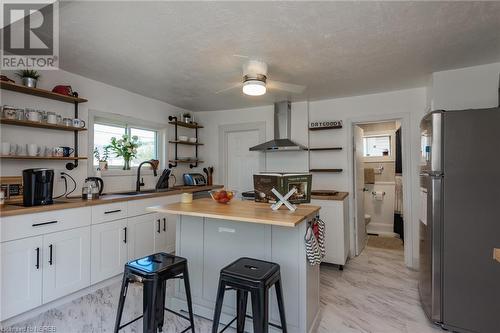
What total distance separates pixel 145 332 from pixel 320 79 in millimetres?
2995

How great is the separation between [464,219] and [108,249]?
3.33m

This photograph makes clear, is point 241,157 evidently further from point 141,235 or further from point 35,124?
point 35,124

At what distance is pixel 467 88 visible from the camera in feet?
8.82

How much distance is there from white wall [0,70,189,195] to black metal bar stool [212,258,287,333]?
238 cm

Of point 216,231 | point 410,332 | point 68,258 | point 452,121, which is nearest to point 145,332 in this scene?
point 216,231

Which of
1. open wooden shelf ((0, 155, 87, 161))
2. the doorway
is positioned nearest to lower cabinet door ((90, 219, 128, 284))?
open wooden shelf ((0, 155, 87, 161))

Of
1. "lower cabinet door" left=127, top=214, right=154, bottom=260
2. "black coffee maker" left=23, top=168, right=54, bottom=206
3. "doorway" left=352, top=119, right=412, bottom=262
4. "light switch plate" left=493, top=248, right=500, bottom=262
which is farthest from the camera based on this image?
"doorway" left=352, top=119, right=412, bottom=262

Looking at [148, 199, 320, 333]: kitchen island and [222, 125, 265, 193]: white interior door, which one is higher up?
[222, 125, 265, 193]: white interior door

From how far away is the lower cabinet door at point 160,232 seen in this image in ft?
11.0

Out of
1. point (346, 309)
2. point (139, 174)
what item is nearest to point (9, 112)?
point (139, 174)

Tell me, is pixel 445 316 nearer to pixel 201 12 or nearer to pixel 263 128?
pixel 201 12

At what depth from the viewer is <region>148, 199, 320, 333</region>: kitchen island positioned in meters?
1.83

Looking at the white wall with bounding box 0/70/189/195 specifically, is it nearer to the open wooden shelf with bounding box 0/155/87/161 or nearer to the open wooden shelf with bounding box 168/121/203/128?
the open wooden shelf with bounding box 0/155/87/161

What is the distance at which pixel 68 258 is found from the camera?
2.37 meters
